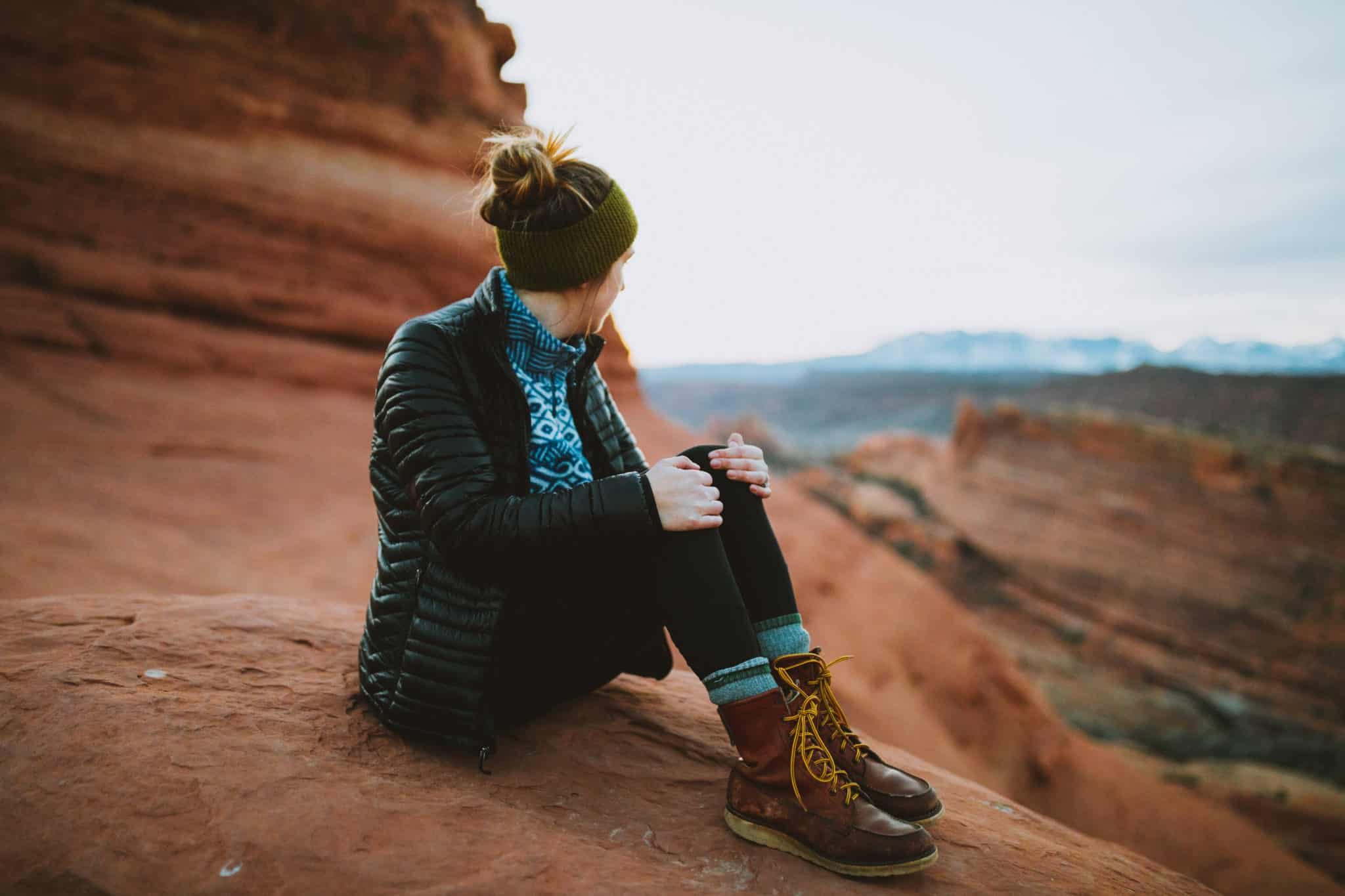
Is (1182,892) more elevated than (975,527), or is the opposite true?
(1182,892)

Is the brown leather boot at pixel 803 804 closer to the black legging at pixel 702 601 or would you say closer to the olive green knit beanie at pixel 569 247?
the black legging at pixel 702 601

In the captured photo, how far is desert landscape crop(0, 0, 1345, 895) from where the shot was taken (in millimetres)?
1432

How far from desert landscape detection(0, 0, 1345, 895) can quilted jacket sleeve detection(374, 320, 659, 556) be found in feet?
1.73

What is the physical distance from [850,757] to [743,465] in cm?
67

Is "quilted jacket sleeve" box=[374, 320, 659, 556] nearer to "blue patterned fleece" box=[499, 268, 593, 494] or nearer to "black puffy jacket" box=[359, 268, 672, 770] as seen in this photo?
"black puffy jacket" box=[359, 268, 672, 770]

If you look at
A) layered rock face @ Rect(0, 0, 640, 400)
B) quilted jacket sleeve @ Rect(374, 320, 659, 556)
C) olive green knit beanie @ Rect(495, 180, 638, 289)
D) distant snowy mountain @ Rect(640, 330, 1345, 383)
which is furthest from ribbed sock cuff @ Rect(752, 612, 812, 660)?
distant snowy mountain @ Rect(640, 330, 1345, 383)

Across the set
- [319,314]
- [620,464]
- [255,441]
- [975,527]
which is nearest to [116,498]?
[255,441]

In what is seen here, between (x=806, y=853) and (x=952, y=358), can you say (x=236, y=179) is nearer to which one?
(x=806, y=853)

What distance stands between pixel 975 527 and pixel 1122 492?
2224 millimetres

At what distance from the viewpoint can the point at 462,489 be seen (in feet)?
5.05

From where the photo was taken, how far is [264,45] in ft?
21.8

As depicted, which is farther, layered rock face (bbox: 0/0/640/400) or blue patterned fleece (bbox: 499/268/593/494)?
layered rock face (bbox: 0/0/640/400)

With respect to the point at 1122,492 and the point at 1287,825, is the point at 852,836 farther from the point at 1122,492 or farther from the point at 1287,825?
the point at 1122,492

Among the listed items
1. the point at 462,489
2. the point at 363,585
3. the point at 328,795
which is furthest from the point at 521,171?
the point at 363,585
